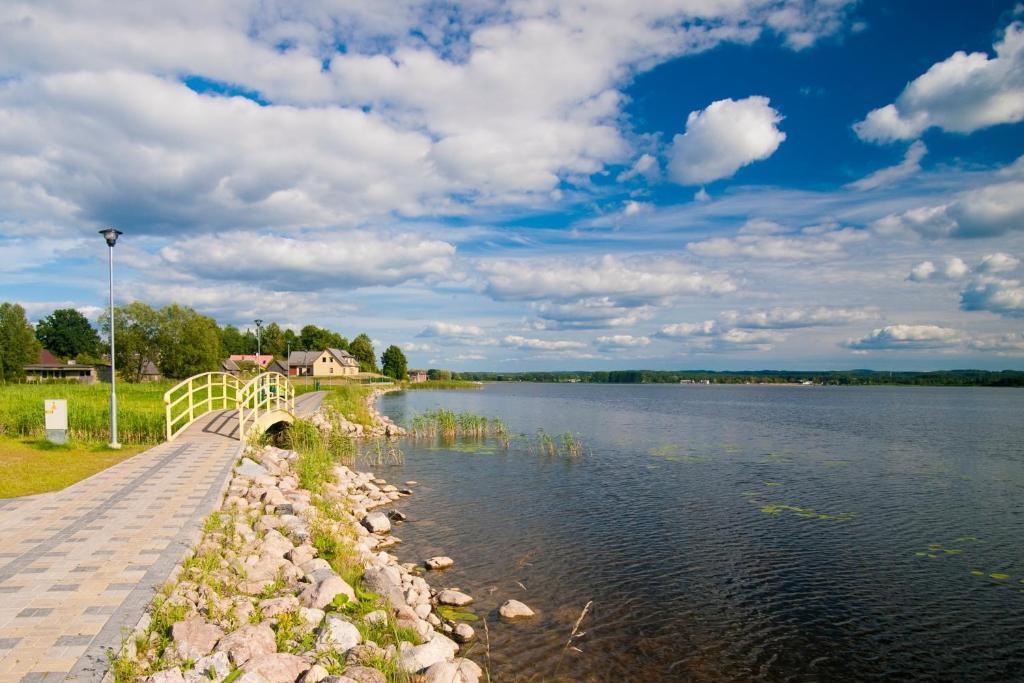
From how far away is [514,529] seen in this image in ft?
48.6

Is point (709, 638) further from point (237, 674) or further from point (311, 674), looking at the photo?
point (237, 674)

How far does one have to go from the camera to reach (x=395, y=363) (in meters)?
120

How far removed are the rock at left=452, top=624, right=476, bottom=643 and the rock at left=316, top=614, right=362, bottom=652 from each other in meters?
2.04

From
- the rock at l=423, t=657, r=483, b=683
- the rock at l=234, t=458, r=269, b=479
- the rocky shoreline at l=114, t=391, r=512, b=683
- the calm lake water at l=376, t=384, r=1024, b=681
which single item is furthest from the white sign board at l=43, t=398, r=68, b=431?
the rock at l=423, t=657, r=483, b=683

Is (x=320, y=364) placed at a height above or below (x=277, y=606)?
above

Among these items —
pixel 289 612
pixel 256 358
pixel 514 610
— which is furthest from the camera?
pixel 256 358

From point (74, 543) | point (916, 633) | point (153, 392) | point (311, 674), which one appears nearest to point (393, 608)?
point (311, 674)

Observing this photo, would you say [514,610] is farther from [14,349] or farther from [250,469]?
[14,349]

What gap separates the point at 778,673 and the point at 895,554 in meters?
6.92

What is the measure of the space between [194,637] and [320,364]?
98766 mm

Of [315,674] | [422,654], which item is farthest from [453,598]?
[315,674]

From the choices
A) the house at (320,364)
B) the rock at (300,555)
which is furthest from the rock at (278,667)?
the house at (320,364)

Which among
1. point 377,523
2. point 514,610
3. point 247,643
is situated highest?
point 247,643

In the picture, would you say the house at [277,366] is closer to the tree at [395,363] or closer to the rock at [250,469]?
the tree at [395,363]
